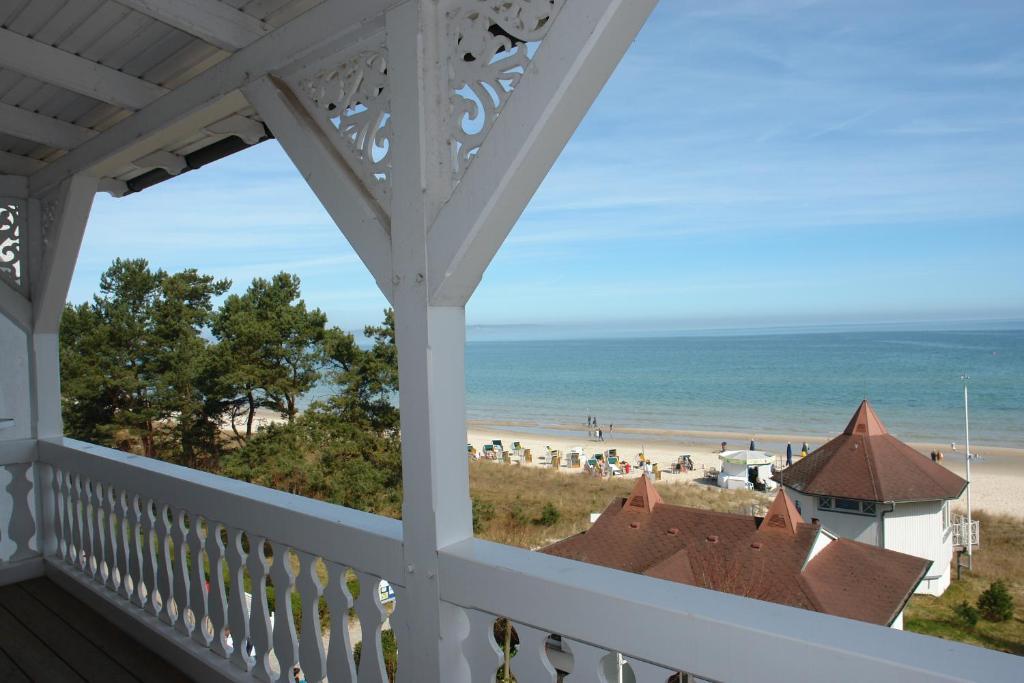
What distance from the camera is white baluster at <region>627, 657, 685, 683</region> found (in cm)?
92

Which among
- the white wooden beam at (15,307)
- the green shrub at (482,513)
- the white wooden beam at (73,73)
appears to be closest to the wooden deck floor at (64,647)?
the white wooden beam at (15,307)

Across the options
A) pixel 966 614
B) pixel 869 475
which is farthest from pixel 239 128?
pixel 966 614

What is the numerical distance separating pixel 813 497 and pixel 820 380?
24.9 meters

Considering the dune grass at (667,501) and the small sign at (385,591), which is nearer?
the small sign at (385,591)

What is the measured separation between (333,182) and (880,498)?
1002 cm

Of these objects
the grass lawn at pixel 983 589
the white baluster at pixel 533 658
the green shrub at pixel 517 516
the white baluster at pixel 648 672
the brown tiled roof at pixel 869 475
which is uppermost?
the white baluster at pixel 648 672

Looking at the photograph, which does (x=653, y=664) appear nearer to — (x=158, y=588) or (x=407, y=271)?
(x=407, y=271)

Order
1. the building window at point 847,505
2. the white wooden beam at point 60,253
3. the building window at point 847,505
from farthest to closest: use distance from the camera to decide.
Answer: the building window at point 847,505, the building window at point 847,505, the white wooden beam at point 60,253

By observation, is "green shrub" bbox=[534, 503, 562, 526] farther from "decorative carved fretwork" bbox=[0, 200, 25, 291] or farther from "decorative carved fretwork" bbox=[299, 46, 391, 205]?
"decorative carved fretwork" bbox=[299, 46, 391, 205]

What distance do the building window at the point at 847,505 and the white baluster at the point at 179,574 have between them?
9.88 metres

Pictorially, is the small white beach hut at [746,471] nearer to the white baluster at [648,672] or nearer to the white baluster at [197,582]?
the white baluster at [197,582]

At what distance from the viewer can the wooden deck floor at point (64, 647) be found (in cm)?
190

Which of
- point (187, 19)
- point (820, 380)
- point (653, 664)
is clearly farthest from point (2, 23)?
point (820, 380)

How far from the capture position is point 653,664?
Result: 3.05 ft
